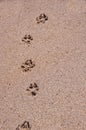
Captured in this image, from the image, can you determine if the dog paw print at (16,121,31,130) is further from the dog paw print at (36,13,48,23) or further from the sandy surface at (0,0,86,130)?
the dog paw print at (36,13,48,23)

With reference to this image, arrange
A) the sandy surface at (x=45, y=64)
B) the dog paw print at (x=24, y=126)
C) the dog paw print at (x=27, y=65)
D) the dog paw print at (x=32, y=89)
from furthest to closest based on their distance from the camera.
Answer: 1. the dog paw print at (x=27, y=65)
2. the dog paw print at (x=32, y=89)
3. the sandy surface at (x=45, y=64)
4. the dog paw print at (x=24, y=126)

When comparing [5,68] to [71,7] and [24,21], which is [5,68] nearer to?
[24,21]

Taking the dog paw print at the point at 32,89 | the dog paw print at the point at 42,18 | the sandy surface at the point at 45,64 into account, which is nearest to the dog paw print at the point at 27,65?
the sandy surface at the point at 45,64

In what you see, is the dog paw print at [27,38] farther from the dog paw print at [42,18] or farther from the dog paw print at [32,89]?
the dog paw print at [32,89]

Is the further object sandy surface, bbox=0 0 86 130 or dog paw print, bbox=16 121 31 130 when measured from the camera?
sandy surface, bbox=0 0 86 130

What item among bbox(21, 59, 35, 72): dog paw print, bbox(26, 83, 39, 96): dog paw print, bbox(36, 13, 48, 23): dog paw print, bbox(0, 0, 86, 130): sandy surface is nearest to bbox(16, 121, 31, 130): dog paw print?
bbox(0, 0, 86, 130): sandy surface

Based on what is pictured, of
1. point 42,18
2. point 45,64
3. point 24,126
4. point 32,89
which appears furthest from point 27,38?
point 24,126

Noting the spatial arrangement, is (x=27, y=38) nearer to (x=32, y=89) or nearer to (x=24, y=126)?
(x=32, y=89)
